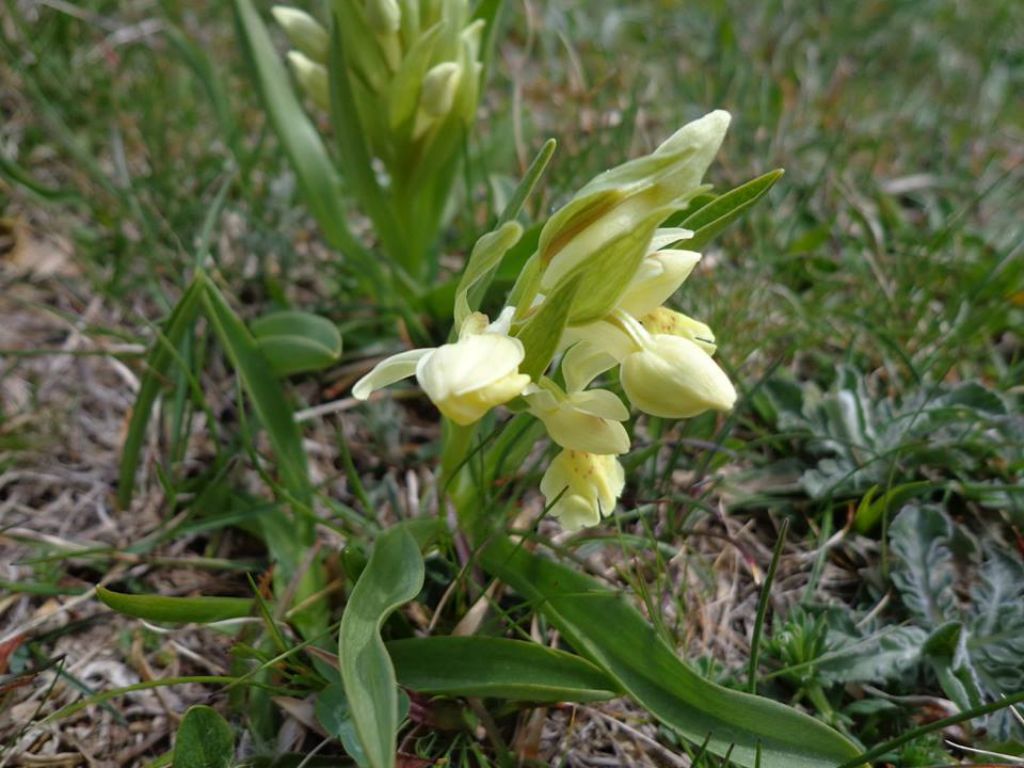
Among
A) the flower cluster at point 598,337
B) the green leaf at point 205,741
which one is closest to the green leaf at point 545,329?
the flower cluster at point 598,337

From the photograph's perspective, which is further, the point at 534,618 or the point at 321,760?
the point at 534,618

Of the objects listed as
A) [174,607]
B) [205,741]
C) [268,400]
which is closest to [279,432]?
[268,400]

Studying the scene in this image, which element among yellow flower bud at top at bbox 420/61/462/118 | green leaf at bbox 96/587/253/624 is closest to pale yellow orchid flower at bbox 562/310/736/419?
green leaf at bbox 96/587/253/624

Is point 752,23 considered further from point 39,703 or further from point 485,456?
point 39,703

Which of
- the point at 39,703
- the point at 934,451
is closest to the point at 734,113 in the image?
the point at 934,451

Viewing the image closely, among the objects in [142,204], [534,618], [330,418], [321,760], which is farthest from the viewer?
[142,204]

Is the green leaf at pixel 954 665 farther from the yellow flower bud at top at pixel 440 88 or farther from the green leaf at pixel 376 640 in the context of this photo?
the yellow flower bud at top at pixel 440 88
